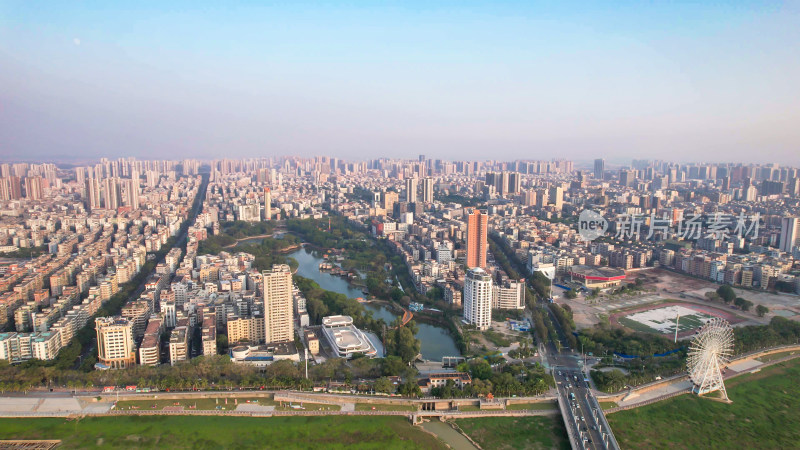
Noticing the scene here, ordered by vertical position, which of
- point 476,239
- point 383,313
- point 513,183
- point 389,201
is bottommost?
point 383,313

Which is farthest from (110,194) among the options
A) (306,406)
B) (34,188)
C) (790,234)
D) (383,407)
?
(790,234)

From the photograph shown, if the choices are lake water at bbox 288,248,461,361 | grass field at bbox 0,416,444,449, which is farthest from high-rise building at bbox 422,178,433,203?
grass field at bbox 0,416,444,449

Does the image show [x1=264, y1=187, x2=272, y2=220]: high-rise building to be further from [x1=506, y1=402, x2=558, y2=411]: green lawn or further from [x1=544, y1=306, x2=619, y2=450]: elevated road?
[x1=506, y1=402, x2=558, y2=411]: green lawn

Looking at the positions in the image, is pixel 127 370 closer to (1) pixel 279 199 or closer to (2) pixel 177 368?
(2) pixel 177 368

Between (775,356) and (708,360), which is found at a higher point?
(708,360)

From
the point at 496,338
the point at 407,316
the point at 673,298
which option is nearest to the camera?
the point at 496,338

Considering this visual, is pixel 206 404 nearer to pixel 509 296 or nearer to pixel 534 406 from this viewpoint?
pixel 534 406
